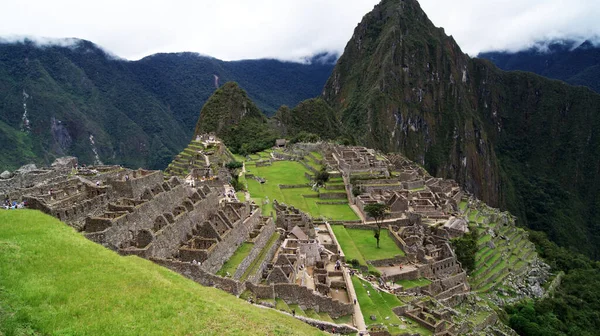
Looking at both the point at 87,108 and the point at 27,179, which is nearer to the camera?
the point at 27,179

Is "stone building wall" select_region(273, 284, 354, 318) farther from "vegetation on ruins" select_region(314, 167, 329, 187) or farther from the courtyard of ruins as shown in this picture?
"vegetation on ruins" select_region(314, 167, 329, 187)

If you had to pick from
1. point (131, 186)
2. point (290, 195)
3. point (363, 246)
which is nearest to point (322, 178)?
point (290, 195)

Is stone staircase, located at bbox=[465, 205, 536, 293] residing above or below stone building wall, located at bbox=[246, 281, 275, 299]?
below

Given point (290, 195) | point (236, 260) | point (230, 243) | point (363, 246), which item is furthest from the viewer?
point (290, 195)

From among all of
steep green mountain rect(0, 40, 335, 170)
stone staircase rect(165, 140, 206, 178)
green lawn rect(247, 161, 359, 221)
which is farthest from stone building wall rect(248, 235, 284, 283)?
steep green mountain rect(0, 40, 335, 170)

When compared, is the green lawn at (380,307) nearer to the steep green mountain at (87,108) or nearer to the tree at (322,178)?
the tree at (322,178)

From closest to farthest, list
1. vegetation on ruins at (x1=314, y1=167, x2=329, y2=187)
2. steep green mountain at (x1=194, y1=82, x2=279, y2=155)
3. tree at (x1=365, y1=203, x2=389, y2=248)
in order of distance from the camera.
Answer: tree at (x1=365, y1=203, x2=389, y2=248)
vegetation on ruins at (x1=314, y1=167, x2=329, y2=187)
steep green mountain at (x1=194, y1=82, x2=279, y2=155)

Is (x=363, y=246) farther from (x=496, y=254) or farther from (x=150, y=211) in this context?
(x=150, y=211)
